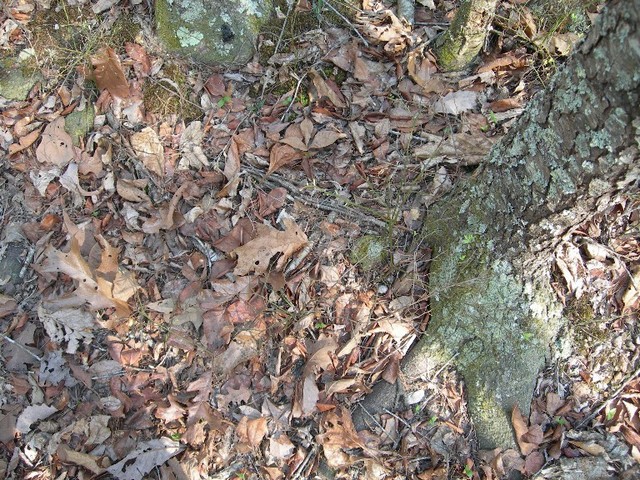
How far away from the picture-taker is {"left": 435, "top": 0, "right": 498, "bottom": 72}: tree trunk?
2.83 metres

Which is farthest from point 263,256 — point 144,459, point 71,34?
point 71,34

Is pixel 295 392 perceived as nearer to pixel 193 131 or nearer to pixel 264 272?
pixel 264 272

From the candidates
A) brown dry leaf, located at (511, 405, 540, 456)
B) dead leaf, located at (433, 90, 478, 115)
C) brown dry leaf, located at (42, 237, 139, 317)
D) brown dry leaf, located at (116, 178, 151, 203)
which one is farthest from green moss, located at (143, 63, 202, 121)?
brown dry leaf, located at (511, 405, 540, 456)

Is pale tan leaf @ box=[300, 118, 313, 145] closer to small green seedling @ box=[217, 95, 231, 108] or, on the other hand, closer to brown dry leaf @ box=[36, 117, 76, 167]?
small green seedling @ box=[217, 95, 231, 108]

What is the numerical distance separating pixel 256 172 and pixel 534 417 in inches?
80.9

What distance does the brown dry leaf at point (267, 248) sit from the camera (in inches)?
107

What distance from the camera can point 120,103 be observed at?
3.24 meters

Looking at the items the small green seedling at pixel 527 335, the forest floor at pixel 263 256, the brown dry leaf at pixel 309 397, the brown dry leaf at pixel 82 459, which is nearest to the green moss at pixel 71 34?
the forest floor at pixel 263 256

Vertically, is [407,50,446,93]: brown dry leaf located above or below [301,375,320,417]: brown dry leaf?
above

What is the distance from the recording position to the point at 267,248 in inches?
107

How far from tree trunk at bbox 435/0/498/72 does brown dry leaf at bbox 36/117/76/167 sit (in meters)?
2.47

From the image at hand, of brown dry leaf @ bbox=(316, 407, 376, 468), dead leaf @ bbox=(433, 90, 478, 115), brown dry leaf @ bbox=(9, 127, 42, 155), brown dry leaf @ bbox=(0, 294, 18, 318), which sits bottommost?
brown dry leaf @ bbox=(316, 407, 376, 468)

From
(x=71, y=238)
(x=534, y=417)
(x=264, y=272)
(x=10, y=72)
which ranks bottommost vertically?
(x=534, y=417)

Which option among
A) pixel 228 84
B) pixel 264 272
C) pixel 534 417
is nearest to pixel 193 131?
pixel 228 84
